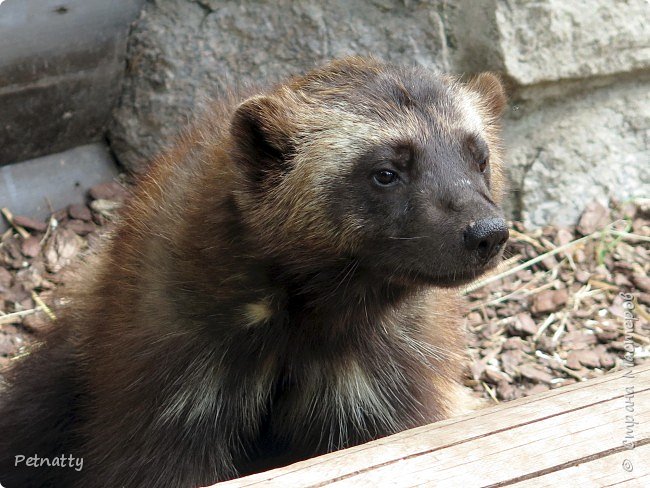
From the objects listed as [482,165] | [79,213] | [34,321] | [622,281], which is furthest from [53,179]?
[622,281]

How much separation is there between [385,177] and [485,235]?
437 millimetres

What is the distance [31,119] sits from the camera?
5.28 m

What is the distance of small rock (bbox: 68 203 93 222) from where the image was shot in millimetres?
5660

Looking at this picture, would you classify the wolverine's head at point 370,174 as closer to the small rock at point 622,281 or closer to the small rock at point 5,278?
the small rock at point 622,281

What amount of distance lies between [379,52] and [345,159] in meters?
2.39

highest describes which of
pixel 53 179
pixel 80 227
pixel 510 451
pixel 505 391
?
pixel 510 451

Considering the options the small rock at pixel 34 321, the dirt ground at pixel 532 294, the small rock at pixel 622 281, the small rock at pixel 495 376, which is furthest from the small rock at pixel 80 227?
the small rock at pixel 622 281

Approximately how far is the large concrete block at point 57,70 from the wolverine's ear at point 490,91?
234 centimetres

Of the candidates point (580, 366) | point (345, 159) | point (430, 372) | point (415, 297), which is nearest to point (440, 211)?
point (345, 159)

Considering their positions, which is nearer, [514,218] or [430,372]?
[430,372]

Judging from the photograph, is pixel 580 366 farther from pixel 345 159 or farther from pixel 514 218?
pixel 345 159

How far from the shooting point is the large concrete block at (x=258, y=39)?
216 inches

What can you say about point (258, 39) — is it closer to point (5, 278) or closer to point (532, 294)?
point (5, 278)

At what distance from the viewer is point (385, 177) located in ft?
10.5
